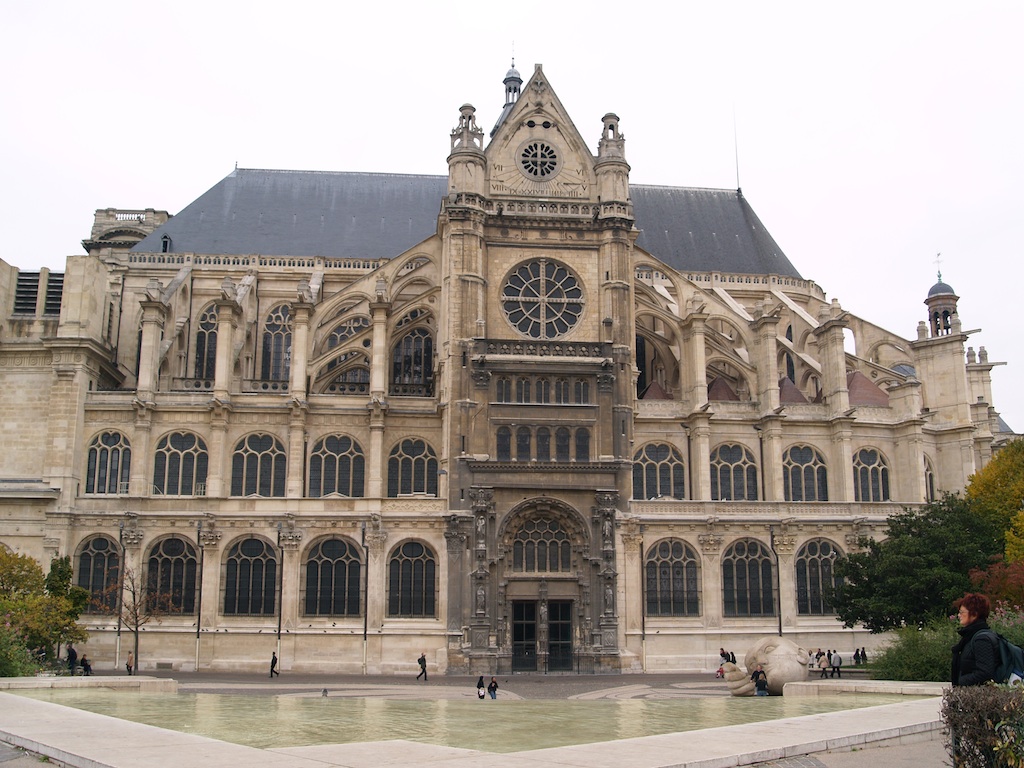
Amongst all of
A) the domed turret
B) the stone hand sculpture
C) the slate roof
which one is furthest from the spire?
the stone hand sculpture

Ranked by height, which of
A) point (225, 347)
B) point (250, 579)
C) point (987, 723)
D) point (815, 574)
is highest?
point (225, 347)

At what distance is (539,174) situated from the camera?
49.1 meters

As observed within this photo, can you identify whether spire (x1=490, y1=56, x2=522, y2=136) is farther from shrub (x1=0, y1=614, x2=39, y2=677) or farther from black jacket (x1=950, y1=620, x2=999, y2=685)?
black jacket (x1=950, y1=620, x2=999, y2=685)

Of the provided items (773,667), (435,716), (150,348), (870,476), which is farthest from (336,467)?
(435,716)

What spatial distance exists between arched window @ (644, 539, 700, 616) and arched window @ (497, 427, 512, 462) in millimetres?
7859

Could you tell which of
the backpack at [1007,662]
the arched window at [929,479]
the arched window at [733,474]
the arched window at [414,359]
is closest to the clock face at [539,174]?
the arched window at [414,359]

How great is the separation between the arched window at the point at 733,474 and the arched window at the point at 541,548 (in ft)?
26.3

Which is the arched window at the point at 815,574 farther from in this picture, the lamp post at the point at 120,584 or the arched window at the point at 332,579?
the lamp post at the point at 120,584

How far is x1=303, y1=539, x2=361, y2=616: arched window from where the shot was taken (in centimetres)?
4331

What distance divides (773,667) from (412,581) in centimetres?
1835

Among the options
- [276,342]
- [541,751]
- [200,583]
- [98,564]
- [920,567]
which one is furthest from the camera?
[276,342]

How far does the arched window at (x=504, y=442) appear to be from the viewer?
44.7 metres

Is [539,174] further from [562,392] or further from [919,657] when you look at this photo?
[919,657]

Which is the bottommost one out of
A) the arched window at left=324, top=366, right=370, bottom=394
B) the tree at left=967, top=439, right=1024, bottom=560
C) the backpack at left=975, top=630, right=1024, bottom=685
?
the backpack at left=975, top=630, right=1024, bottom=685
